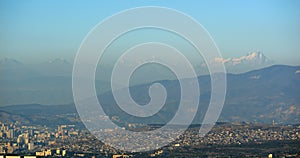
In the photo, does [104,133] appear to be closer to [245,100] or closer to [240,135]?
[240,135]

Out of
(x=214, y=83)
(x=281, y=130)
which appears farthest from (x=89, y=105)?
(x=214, y=83)

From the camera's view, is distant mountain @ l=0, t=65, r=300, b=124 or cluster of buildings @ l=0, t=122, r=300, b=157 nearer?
cluster of buildings @ l=0, t=122, r=300, b=157

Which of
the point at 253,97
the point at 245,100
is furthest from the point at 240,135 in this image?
the point at 253,97

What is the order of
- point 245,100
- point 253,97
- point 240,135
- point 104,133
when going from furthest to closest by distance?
1. point 253,97
2. point 245,100
3. point 240,135
4. point 104,133

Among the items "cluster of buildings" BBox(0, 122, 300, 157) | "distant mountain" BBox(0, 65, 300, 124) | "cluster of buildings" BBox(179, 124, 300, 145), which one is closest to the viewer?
"cluster of buildings" BBox(0, 122, 300, 157)

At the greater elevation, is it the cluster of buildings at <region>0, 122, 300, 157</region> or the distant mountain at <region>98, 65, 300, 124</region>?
the distant mountain at <region>98, 65, 300, 124</region>

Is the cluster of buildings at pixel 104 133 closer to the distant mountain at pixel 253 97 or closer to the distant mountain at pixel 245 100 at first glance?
the distant mountain at pixel 245 100

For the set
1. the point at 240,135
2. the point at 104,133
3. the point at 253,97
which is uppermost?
the point at 253,97

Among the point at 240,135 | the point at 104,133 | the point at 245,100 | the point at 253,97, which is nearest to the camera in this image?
the point at 104,133

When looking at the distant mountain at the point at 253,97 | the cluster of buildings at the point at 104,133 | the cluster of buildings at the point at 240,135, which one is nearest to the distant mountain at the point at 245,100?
the distant mountain at the point at 253,97

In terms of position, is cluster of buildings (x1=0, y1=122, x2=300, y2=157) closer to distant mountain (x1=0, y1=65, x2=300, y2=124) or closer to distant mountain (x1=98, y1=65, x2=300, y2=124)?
distant mountain (x1=0, y1=65, x2=300, y2=124)

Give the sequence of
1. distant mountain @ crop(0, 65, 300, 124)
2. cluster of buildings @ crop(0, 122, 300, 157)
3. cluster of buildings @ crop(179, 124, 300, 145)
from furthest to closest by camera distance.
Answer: distant mountain @ crop(0, 65, 300, 124)
cluster of buildings @ crop(179, 124, 300, 145)
cluster of buildings @ crop(0, 122, 300, 157)

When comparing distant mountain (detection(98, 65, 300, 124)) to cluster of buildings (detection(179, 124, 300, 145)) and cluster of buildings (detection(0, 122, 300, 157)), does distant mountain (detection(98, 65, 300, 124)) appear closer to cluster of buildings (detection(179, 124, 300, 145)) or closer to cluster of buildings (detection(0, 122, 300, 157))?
cluster of buildings (detection(0, 122, 300, 157))

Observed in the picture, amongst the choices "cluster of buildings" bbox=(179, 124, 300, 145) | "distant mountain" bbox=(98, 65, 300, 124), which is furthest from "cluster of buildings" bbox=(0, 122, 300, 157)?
"distant mountain" bbox=(98, 65, 300, 124)
